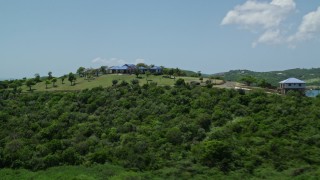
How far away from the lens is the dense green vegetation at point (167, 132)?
136 feet

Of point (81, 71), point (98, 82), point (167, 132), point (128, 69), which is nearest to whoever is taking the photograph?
point (167, 132)

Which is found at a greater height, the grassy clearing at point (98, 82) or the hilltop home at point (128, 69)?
the hilltop home at point (128, 69)

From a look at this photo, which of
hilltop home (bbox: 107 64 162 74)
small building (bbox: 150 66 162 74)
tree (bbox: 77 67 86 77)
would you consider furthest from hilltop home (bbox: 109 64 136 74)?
tree (bbox: 77 67 86 77)

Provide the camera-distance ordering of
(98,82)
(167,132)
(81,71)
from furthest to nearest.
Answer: (81,71) → (98,82) → (167,132)

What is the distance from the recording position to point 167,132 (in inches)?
1896

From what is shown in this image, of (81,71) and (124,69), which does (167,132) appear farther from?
(81,71)

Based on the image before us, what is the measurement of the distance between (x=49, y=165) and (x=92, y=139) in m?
7.41

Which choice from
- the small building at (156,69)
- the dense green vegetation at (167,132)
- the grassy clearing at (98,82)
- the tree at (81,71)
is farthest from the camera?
the tree at (81,71)

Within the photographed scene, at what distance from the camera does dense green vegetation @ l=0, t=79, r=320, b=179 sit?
41344mm

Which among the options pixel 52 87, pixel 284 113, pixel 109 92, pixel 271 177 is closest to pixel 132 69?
pixel 52 87

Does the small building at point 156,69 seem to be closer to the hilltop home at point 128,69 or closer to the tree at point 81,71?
the hilltop home at point 128,69

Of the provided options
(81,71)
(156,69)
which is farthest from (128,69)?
(81,71)

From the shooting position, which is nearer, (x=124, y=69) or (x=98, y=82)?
(x=98, y=82)

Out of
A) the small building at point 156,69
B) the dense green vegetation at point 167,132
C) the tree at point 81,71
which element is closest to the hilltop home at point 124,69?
the small building at point 156,69
